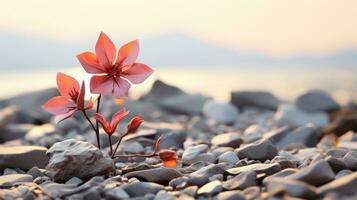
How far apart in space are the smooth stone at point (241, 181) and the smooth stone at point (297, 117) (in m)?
3.41

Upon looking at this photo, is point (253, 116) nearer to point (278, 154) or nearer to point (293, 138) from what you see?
point (293, 138)

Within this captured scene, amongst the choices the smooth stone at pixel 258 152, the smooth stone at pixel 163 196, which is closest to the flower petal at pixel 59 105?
the smooth stone at pixel 163 196

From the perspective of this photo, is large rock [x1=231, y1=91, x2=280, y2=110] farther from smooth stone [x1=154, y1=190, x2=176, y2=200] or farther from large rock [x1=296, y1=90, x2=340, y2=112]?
smooth stone [x1=154, y1=190, x2=176, y2=200]

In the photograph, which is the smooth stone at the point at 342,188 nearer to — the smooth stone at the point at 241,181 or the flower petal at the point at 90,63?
the smooth stone at the point at 241,181

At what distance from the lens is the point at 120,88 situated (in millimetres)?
2416

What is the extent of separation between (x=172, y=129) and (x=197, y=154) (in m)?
1.23

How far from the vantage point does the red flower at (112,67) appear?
7.82 ft

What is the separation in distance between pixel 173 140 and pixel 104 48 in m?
1.65

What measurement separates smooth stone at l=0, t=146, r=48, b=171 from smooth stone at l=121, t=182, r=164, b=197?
1.03 m

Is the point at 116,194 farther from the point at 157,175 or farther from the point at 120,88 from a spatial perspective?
the point at 120,88

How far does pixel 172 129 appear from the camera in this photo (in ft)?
13.8

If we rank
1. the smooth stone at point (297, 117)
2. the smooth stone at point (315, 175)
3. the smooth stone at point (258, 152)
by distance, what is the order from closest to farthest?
the smooth stone at point (315, 175) → the smooth stone at point (258, 152) → the smooth stone at point (297, 117)

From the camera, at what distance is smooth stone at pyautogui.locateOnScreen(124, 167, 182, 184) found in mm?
2355

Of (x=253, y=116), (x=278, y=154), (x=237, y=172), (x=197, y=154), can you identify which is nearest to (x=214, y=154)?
(x=197, y=154)
